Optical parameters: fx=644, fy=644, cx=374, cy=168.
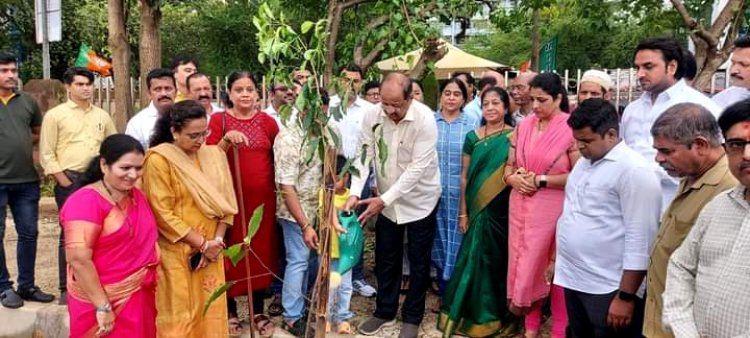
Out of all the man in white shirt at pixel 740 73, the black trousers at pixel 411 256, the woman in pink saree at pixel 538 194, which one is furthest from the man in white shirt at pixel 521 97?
the man in white shirt at pixel 740 73

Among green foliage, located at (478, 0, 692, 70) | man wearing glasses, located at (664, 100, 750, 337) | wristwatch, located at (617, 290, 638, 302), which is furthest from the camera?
green foliage, located at (478, 0, 692, 70)

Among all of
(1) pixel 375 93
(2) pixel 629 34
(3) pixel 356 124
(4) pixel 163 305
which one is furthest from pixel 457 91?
(2) pixel 629 34

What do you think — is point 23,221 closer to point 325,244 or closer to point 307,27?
point 325,244

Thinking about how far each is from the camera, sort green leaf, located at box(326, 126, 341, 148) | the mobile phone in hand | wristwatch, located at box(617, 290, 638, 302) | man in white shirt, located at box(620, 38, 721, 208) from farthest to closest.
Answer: the mobile phone in hand < man in white shirt, located at box(620, 38, 721, 208) < wristwatch, located at box(617, 290, 638, 302) < green leaf, located at box(326, 126, 341, 148)

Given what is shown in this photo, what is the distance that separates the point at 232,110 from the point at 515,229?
1.81 meters

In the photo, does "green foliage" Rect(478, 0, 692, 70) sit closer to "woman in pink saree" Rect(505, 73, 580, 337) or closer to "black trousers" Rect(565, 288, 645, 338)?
"woman in pink saree" Rect(505, 73, 580, 337)

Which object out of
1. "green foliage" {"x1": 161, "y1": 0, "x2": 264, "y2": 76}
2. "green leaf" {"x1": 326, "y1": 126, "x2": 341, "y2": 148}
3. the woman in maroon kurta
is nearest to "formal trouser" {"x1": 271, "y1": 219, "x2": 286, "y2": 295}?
the woman in maroon kurta

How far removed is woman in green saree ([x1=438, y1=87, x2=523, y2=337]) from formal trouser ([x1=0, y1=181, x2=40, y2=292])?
2.79 metres

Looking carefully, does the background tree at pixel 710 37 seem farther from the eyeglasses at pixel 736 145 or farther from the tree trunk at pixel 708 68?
the eyeglasses at pixel 736 145

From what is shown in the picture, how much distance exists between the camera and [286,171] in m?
3.77

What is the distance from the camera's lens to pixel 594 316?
2918 millimetres

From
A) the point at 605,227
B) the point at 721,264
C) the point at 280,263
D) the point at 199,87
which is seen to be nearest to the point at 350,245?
the point at 280,263

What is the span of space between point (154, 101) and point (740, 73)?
3526 mm

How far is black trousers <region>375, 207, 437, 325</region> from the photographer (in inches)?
156
